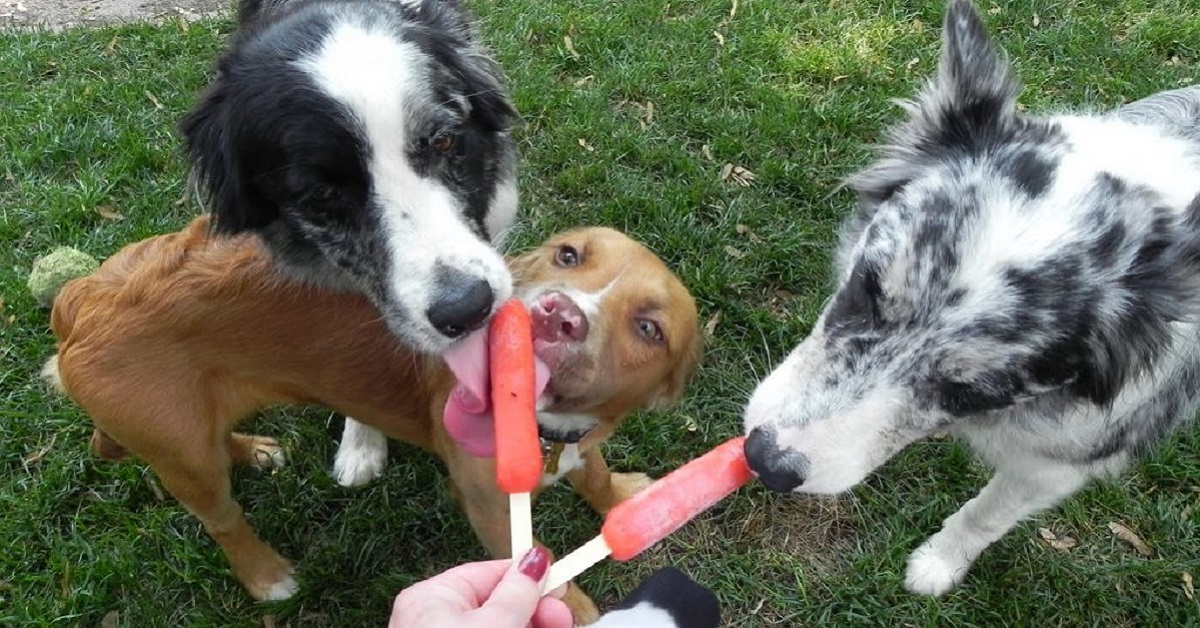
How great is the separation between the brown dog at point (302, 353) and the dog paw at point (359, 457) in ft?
1.95

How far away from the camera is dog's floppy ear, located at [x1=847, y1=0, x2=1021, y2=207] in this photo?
269cm

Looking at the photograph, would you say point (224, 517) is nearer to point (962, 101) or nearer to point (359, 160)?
point (359, 160)

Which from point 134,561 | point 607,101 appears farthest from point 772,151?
point 134,561

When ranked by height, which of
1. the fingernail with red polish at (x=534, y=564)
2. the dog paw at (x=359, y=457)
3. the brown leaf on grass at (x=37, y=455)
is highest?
the fingernail with red polish at (x=534, y=564)

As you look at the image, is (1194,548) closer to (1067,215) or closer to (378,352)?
(1067,215)

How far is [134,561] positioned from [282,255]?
1630 mm

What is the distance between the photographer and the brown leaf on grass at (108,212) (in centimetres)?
489

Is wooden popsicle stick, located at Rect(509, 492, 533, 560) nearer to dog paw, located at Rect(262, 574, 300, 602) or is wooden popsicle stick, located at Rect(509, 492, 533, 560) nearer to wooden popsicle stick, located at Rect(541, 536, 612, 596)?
wooden popsicle stick, located at Rect(541, 536, 612, 596)

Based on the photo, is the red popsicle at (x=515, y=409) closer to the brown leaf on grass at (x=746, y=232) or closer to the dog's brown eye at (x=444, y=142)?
the dog's brown eye at (x=444, y=142)

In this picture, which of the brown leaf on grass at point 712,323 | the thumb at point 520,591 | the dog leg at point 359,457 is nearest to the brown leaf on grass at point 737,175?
the brown leaf on grass at point 712,323

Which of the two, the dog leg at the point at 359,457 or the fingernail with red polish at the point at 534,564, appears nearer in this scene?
the fingernail with red polish at the point at 534,564

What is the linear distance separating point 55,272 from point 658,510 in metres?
3.47

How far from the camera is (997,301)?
2.21 meters

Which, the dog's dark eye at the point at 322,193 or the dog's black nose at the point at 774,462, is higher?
the dog's dark eye at the point at 322,193
